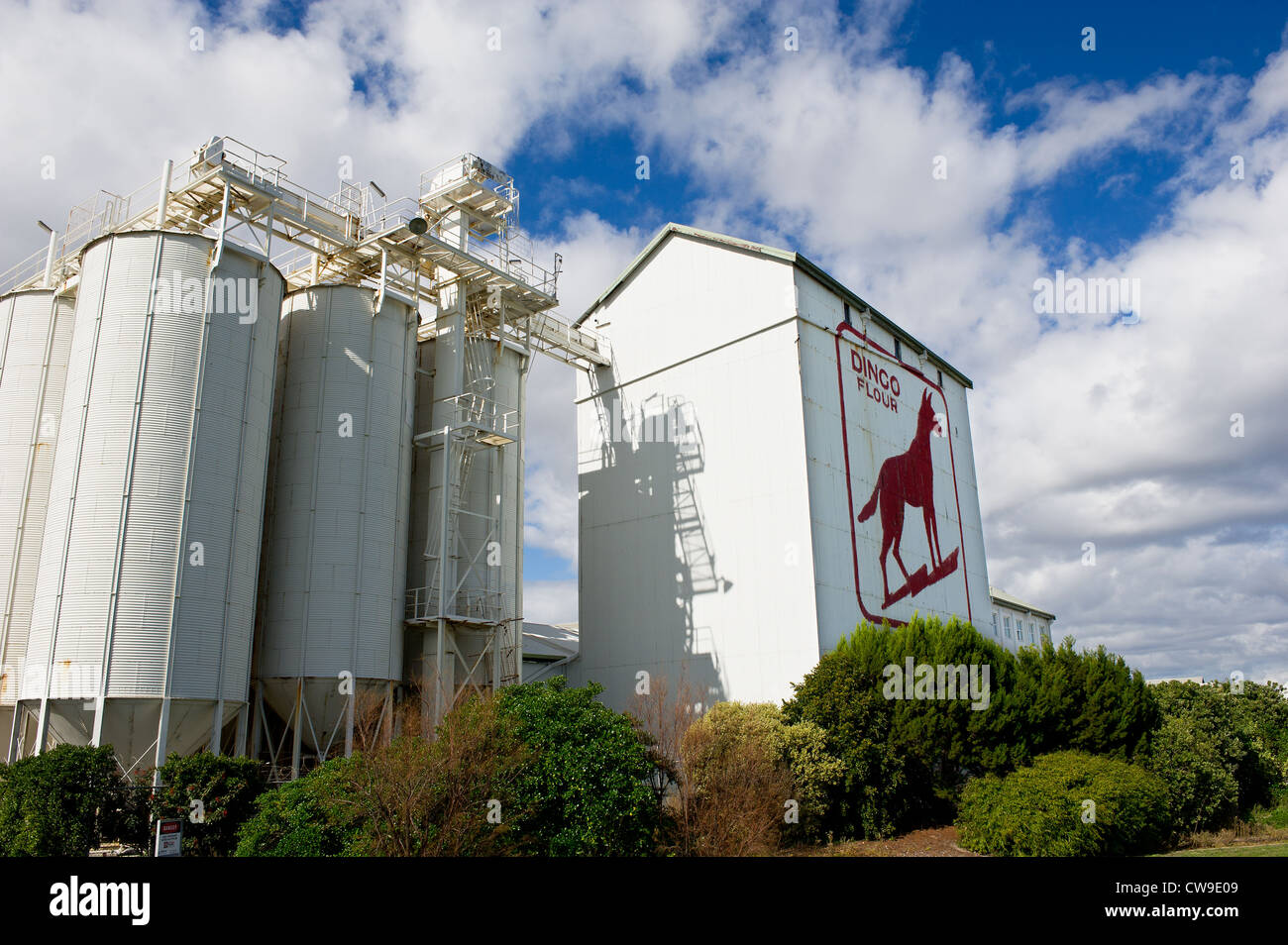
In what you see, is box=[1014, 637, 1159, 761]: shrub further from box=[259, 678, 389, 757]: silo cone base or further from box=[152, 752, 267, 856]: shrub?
box=[152, 752, 267, 856]: shrub

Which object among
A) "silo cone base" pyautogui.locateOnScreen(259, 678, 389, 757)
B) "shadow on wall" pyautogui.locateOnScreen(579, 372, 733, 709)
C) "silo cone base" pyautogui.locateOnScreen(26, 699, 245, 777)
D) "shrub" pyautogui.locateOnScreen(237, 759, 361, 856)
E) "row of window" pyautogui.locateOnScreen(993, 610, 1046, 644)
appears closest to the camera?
"shrub" pyautogui.locateOnScreen(237, 759, 361, 856)

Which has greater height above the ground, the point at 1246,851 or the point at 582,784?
the point at 582,784

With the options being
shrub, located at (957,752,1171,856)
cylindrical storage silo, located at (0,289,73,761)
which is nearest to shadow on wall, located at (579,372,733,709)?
shrub, located at (957,752,1171,856)

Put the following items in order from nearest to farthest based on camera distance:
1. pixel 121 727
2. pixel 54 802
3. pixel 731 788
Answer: pixel 54 802 < pixel 731 788 < pixel 121 727

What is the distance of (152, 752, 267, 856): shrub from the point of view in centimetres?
2175

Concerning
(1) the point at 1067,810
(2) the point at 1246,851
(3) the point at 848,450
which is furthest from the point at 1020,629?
(1) the point at 1067,810

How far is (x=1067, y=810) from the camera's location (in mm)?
25594

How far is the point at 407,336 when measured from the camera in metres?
33.9

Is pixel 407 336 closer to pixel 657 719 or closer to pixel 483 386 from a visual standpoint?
pixel 483 386

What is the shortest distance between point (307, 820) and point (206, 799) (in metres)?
4.12

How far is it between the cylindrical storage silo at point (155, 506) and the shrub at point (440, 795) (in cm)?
884

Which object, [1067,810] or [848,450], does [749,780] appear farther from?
[848,450]

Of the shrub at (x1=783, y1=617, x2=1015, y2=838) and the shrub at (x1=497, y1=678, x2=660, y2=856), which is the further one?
the shrub at (x1=783, y1=617, x2=1015, y2=838)

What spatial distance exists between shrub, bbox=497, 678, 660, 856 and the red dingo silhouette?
18669 millimetres
